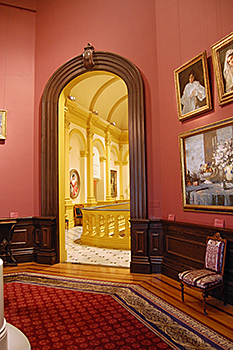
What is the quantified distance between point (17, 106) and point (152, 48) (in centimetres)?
339

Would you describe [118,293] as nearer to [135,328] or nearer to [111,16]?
[135,328]

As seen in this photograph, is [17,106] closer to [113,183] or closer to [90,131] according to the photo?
[90,131]

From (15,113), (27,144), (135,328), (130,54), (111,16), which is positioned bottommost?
(135,328)

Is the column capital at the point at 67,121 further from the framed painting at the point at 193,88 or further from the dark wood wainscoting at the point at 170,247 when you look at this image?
the framed painting at the point at 193,88

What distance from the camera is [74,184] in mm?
14125

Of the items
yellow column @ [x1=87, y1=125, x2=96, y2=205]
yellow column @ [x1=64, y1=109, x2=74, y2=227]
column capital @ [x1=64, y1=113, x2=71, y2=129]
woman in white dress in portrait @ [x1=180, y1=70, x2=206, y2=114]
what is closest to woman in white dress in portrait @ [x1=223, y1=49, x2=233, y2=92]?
woman in white dress in portrait @ [x1=180, y1=70, x2=206, y2=114]

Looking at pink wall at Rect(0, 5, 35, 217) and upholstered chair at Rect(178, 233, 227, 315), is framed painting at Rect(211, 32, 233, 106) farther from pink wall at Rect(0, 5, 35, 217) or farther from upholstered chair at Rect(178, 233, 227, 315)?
pink wall at Rect(0, 5, 35, 217)

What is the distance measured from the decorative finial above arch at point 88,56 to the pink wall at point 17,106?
149 cm

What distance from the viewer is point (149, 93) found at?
556 centimetres

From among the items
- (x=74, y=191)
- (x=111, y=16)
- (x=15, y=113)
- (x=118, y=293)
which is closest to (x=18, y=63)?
(x=15, y=113)

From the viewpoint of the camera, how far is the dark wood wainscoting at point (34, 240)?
239 inches

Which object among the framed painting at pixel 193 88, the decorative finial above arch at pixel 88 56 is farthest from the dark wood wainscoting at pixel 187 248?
the decorative finial above arch at pixel 88 56

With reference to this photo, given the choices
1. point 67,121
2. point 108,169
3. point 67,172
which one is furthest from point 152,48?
point 108,169

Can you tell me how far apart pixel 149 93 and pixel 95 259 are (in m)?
3.99
